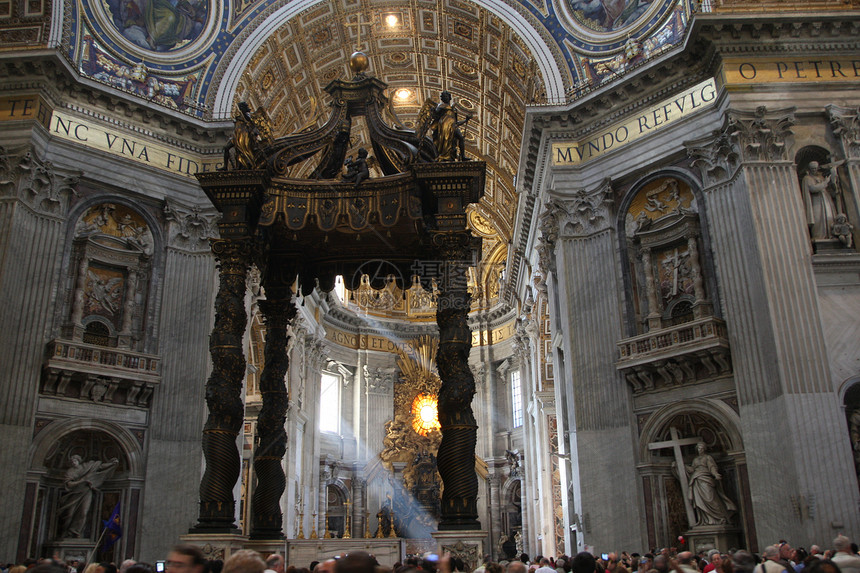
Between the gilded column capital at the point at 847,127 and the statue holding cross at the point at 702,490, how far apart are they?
5.67 meters

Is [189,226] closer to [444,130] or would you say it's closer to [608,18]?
[444,130]

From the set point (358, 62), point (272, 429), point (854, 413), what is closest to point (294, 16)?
point (358, 62)

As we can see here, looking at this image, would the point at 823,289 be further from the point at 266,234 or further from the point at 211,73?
the point at 211,73

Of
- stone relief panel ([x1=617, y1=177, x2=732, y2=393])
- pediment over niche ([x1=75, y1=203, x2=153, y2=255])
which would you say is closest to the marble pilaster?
stone relief panel ([x1=617, y1=177, x2=732, y2=393])

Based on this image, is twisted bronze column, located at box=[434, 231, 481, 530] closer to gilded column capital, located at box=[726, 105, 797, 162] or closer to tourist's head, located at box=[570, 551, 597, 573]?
tourist's head, located at box=[570, 551, 597, 573]

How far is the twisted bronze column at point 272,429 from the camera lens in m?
9.62

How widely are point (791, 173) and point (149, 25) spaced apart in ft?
44.8

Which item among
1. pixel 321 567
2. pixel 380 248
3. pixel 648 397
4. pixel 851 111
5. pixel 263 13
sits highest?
pixel 263 13

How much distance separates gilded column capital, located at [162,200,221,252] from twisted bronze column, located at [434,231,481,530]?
8.61 metres

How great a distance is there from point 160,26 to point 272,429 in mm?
11138

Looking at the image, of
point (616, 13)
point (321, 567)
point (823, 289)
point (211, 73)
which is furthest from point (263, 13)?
point (321, 567)

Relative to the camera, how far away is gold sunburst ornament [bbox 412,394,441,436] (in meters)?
28.9

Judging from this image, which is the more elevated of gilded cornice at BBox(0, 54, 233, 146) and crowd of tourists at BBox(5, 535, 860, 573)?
gilded cornice at BBox(0, 54, 233, 146)

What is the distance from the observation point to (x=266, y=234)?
9.45 m
